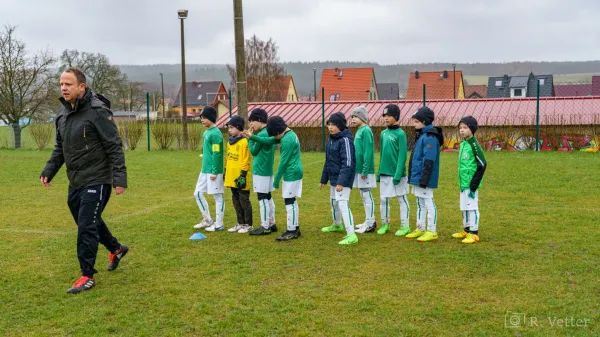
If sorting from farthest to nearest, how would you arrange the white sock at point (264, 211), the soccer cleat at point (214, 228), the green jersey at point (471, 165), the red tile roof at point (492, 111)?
the red tile roof at point (492, 111), the soccer cleat at point (214, 228), the white sock at point (264, 211), the green jersey at point (471, 165)

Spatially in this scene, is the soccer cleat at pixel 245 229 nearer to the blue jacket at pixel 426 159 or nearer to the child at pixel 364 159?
the child at pixel 364 159

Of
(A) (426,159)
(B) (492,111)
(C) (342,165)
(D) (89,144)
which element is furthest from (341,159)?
(B) (492,111)

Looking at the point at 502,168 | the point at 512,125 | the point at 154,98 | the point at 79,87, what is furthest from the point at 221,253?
the point at 154,98

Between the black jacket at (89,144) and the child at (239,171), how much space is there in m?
2.35

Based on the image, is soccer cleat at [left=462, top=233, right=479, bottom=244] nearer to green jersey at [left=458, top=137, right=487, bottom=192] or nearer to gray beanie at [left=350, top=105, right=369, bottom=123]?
green jersey at [left=458, top=137, right=487, bottom=192]

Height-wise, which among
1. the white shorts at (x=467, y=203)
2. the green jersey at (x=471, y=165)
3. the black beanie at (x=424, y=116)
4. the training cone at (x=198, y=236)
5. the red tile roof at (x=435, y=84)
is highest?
the red tile roof at (x=435, y=84)

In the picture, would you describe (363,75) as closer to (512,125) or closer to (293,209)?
(512,125)

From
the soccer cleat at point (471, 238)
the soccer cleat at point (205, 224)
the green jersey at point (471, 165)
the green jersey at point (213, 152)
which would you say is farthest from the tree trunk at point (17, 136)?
the soccer cleat at point (471, 238)

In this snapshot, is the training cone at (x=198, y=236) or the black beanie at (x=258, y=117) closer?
the training cone at (x=198, y=236)

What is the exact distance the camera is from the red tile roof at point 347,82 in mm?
62731

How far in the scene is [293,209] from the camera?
737cm

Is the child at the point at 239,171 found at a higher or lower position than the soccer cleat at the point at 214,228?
higher

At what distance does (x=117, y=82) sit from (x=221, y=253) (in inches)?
2376

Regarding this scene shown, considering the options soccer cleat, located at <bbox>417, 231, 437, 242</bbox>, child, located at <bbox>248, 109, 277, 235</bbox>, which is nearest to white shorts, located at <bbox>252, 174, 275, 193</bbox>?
child, located at <bbox>248, 109, 277, 235</bbox>
